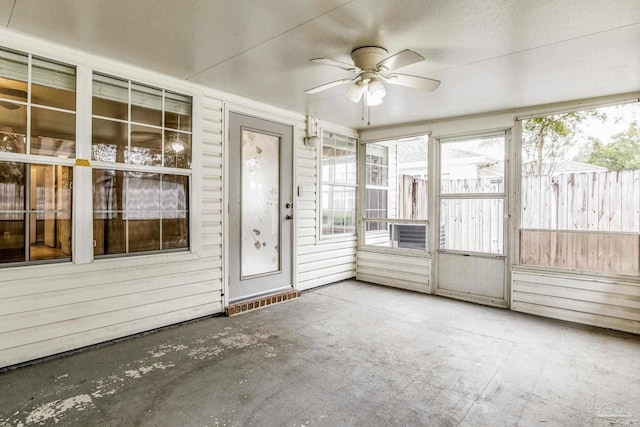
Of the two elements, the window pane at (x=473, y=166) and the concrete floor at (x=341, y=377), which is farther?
the window pane at (x=473, y=166)

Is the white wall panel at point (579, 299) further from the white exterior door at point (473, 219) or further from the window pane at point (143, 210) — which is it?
the window pane at point (143, 210)

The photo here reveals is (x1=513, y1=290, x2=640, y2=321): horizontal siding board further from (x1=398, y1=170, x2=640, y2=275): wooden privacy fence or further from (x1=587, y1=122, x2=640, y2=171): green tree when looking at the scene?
(x1=587, y1=122, x2=640, y2=171): green tree

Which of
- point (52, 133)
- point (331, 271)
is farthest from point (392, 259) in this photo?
point (52, 133)

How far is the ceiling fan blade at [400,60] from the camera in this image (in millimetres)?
2428

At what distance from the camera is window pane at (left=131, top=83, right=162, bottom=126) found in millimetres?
3297

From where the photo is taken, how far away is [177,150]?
11.9 feet

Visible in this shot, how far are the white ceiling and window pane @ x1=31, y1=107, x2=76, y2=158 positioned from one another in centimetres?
60

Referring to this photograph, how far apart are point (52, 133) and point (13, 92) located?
369 mm

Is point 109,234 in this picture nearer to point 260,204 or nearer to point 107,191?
point 107,191

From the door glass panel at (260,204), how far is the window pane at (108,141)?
137cm

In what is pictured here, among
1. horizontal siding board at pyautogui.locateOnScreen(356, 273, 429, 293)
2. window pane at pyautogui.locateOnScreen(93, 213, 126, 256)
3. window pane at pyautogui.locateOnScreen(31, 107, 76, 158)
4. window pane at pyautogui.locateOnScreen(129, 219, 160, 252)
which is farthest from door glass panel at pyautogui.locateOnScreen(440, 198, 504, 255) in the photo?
window pane at pyautogui.locateOnScreen(31, 107, 76, 158)

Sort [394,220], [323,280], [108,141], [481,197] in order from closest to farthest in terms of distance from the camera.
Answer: [108,141], [481,197], [323,280], [394,220]

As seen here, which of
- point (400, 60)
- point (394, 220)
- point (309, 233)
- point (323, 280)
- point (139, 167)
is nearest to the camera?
point (400, 60)

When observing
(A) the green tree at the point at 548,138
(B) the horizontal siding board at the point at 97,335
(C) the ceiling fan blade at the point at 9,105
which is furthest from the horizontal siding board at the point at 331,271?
(C) the ceiling fan blade at the point at 9,105
